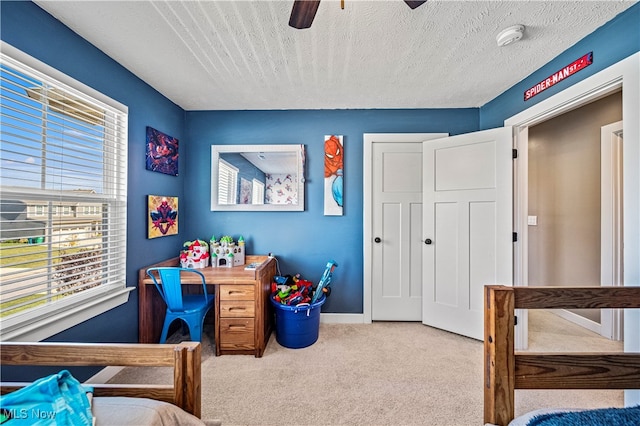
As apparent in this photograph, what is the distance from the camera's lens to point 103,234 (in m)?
1.81


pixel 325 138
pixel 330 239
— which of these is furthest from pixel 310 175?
pixel 330 239

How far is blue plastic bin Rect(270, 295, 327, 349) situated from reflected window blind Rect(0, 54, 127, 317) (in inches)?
50.6

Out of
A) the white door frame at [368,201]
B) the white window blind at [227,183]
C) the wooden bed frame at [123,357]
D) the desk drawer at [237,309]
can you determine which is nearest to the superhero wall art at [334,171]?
the white door frame at [368,201]

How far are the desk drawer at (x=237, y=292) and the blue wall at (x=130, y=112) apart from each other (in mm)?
709

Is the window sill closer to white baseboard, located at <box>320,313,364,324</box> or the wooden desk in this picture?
the wooden desk

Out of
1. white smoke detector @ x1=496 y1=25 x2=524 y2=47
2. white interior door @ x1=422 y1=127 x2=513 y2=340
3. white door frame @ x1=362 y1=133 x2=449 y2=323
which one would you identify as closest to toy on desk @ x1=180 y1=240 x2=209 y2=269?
white door frame @ x1=362 y1=133 x2=449 y2=323

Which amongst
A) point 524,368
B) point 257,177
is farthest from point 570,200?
point 257,177

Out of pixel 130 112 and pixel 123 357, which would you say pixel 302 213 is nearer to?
pixel 130 112

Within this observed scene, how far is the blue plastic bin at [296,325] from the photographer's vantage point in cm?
215

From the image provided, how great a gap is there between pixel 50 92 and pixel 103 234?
3.08 feet

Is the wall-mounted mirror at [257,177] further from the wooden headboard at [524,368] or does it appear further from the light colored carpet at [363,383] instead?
the wooden headboard at [524,368]

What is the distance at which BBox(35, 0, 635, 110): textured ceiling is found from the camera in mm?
1343

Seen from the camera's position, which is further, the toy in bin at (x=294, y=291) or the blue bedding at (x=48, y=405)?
the toy in bin at (x=294, y=291)

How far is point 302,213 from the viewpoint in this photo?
269cm
